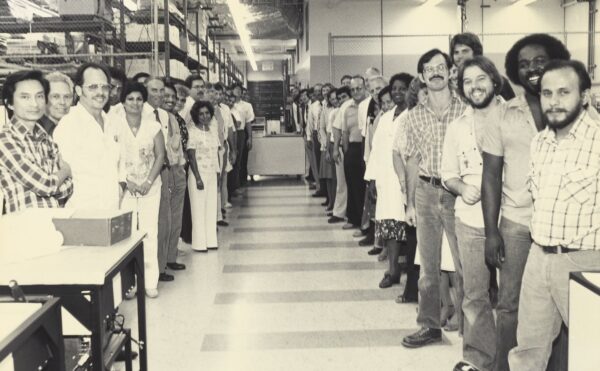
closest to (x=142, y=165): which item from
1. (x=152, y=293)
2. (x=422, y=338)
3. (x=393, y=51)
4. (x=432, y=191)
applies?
(x=152, y=293)

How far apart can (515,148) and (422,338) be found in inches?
58.2

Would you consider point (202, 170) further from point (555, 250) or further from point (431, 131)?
point (555, 250)

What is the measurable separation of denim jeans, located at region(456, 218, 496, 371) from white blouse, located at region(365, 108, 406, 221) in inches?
68.6

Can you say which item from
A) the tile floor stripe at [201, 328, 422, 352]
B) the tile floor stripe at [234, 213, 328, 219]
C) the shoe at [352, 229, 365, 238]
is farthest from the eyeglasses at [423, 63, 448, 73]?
the tile floor stripe at [234, 213, 328, 219]

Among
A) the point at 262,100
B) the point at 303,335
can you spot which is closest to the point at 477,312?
the point at 303,335

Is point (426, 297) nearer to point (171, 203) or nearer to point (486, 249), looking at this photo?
point (486, 249)

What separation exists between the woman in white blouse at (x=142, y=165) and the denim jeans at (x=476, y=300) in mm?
2428

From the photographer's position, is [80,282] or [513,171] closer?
[80,282]

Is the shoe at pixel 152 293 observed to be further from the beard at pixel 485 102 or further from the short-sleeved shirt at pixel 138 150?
the beard at pixel 485 102

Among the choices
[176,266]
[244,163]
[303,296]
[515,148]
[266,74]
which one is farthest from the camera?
[266,74]

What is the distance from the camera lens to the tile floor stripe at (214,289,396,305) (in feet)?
15.5

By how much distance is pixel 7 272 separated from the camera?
90.7 inches

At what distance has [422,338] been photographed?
3703 millimetres

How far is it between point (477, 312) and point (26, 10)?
713 cm
